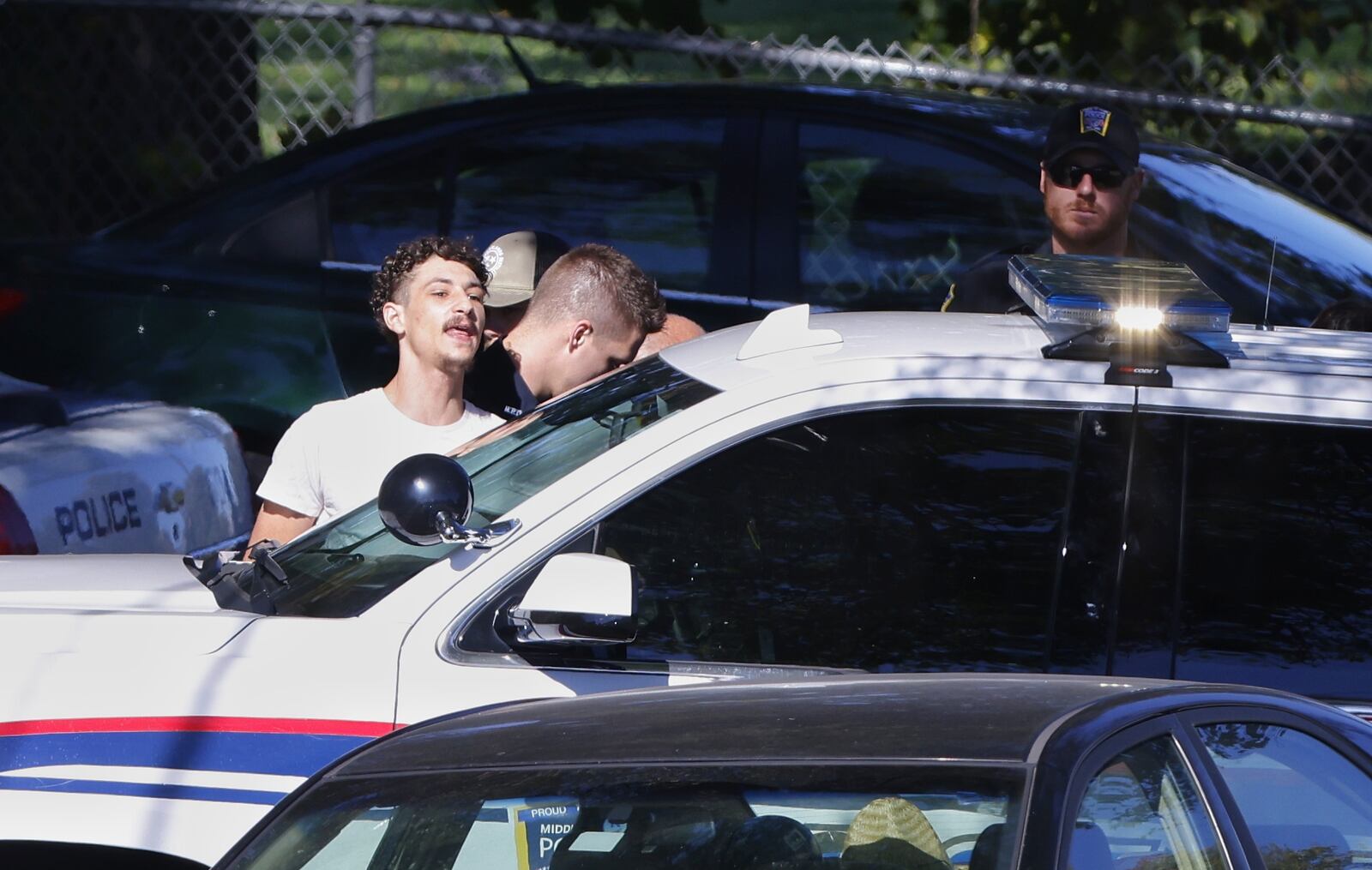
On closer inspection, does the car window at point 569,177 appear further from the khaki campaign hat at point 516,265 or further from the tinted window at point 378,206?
→ the khaki campaign hat at point 516,265

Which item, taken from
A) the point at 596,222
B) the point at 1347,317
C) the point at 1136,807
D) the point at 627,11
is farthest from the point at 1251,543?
the point at 627,11

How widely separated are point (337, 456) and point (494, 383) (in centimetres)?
92

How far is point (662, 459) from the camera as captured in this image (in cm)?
315

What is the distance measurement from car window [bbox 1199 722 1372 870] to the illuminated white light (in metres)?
0.96

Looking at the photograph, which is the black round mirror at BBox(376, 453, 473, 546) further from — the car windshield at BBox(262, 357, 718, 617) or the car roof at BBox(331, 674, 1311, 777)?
A: the car roof at BBox(331, 674, 1311, 777)

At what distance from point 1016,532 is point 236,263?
3629 mm

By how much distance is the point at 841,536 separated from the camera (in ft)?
10.4

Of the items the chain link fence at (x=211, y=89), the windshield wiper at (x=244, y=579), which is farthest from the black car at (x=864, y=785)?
the chain link fence at (x=211, y=89)

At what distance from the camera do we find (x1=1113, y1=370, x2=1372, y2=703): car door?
3113 millimetres

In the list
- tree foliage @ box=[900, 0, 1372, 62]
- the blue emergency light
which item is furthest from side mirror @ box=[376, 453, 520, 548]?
tree foliage @ box=[900, 0, 1372, 62]

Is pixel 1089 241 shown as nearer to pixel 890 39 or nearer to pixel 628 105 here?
pixel 628 105

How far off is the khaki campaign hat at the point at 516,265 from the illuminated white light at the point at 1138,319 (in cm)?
240

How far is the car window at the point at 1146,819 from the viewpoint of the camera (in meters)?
2.02

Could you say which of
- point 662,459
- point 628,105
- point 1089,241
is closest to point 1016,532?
point 662,459
